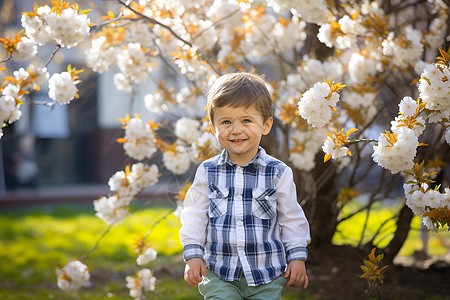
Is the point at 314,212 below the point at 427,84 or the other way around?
below

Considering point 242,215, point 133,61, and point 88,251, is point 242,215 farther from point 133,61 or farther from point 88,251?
point 133,61

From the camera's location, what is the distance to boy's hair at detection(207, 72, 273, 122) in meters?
2.26

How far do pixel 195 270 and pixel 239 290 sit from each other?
19 centimetres

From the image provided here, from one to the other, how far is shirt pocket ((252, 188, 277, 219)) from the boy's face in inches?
6.8

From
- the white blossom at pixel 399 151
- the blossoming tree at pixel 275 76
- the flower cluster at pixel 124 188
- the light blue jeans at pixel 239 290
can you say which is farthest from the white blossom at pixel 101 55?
the white blossom at pixel 399 151

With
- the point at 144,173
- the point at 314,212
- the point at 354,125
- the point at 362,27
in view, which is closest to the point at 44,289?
the point at 144,173

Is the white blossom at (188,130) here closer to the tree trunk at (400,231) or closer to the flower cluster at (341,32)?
the flower cluster at (341,32)

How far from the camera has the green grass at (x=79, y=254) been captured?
13.7 ft

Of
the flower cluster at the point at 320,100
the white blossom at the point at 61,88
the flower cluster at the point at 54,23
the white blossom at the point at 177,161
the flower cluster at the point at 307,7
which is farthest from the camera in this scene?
the white blossom at the point at 177,161

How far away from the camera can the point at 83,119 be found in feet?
44.9

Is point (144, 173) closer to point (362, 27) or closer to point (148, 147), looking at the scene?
point (148, 147)

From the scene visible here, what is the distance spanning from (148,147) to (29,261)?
8.87ft

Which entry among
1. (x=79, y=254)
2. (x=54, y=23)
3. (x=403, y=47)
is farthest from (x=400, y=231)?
(x=79, y=254)

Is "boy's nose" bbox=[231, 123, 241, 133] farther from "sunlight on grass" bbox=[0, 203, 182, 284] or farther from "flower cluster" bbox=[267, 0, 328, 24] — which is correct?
"sunlight on grass" bbox=[0, 203, 182, 284]
